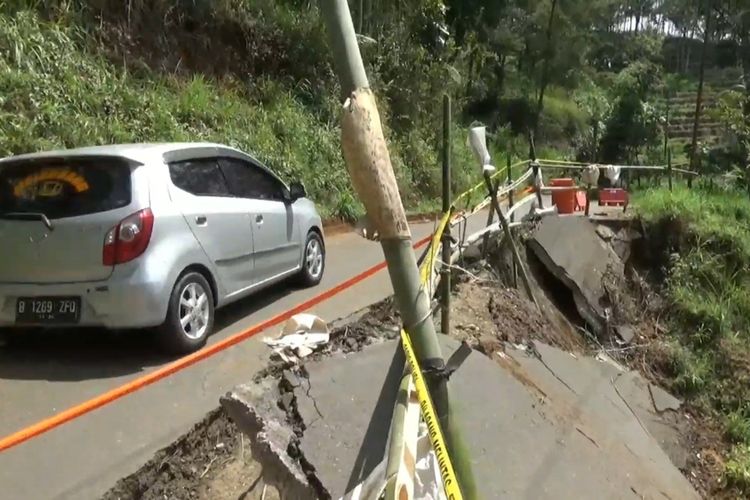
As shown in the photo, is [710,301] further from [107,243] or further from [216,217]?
[107,243]

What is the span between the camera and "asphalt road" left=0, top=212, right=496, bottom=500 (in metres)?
4.15

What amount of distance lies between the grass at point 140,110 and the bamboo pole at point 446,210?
5.86 meters

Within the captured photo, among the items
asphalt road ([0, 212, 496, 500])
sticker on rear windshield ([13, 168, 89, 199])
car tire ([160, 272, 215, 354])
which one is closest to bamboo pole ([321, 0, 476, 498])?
asphalt road ([0, 212, 496, 500])

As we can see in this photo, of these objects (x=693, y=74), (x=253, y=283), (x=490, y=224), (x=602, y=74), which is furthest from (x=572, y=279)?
(x=693, y=74)

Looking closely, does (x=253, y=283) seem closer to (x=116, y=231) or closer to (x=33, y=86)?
(x=116, y=231)

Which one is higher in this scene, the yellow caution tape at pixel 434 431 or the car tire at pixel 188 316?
the yellow caution tape at pixel 434 431

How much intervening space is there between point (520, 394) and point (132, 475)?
2.47m

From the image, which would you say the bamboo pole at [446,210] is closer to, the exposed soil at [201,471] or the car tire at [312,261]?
the exposed soil at [201,471]

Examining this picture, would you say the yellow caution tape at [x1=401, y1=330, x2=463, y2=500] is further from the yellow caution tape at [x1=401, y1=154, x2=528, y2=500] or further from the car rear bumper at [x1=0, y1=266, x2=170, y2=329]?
the car rear bumper at [x1=0, y1=266, x2=170, y2=329]

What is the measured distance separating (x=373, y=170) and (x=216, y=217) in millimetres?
4498

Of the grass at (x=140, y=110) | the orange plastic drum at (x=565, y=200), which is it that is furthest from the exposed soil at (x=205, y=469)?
the orange plastic drum at (x=565, y=200)

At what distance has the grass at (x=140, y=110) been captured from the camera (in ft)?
31.7

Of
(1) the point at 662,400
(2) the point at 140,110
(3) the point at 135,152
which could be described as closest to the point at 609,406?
(1) the point at 662,400

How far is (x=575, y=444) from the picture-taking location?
5133 millimetres
